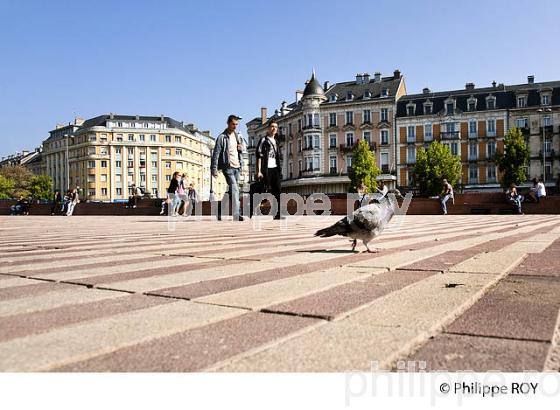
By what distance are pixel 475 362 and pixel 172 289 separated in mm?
1770

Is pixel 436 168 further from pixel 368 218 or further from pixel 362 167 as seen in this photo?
pixel 368 218

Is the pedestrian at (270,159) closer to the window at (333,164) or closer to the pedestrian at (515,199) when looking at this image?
the pedestrian at (515,199)

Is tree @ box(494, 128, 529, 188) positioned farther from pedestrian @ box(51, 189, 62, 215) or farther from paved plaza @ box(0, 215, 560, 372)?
paved plaza @ box(0, 215, 560, 372)

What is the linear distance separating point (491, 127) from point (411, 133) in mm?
11052

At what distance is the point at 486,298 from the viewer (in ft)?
8.11

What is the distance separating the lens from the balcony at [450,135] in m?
71.1

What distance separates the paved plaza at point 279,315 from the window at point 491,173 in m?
70.7

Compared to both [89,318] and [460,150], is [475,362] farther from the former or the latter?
[460,150]

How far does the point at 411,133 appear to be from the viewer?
242ft

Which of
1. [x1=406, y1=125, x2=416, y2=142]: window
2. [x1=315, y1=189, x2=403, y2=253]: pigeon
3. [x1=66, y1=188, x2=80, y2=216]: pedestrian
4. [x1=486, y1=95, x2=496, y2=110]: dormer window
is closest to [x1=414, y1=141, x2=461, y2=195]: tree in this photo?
[x1=406, y1=125, x2=416, y2=142]: window

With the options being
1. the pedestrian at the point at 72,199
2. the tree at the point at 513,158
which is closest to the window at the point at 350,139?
the tree at the point at 513,158

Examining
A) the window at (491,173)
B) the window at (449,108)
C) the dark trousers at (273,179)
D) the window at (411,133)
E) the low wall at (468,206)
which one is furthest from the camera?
the window at (411,133)

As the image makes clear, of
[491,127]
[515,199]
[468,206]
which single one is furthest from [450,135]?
[515,199]

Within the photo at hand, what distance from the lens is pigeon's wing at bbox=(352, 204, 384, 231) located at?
15.1 ft
